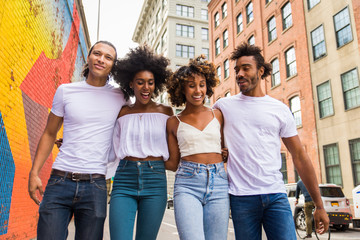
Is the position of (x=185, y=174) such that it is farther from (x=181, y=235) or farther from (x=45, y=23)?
(x=45, y=23)

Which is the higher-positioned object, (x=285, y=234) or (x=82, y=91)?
Answer: (x=82, y=91)

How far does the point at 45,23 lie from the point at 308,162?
20.9 feet

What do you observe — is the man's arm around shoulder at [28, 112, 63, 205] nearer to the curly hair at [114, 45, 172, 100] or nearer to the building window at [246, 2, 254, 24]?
the curly hair at [114, 45, 172, 100]

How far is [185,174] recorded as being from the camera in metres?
2.83

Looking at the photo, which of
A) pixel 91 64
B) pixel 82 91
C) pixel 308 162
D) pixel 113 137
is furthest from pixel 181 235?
pixel 91 64

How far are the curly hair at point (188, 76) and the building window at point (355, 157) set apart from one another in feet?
42.6

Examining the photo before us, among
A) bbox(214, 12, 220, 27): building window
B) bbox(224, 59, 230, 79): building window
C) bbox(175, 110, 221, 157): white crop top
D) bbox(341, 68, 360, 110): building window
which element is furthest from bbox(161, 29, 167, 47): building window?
bbox(175, 110, 221, 157): white crop top

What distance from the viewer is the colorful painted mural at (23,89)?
4.94 meters

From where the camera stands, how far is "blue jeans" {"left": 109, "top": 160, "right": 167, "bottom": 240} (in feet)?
9.01

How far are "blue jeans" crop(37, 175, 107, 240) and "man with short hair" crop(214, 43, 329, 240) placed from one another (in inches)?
47.6

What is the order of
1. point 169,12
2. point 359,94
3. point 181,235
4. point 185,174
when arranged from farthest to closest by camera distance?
point 169,12 < point 359,94 < point 185,174 < point 181,235

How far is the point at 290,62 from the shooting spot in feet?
63.4

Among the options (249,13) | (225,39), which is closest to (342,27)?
(249,13)

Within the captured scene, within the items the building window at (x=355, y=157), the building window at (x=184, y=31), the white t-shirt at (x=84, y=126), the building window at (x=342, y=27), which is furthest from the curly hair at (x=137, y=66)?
the building window at (x=184, y=31)
